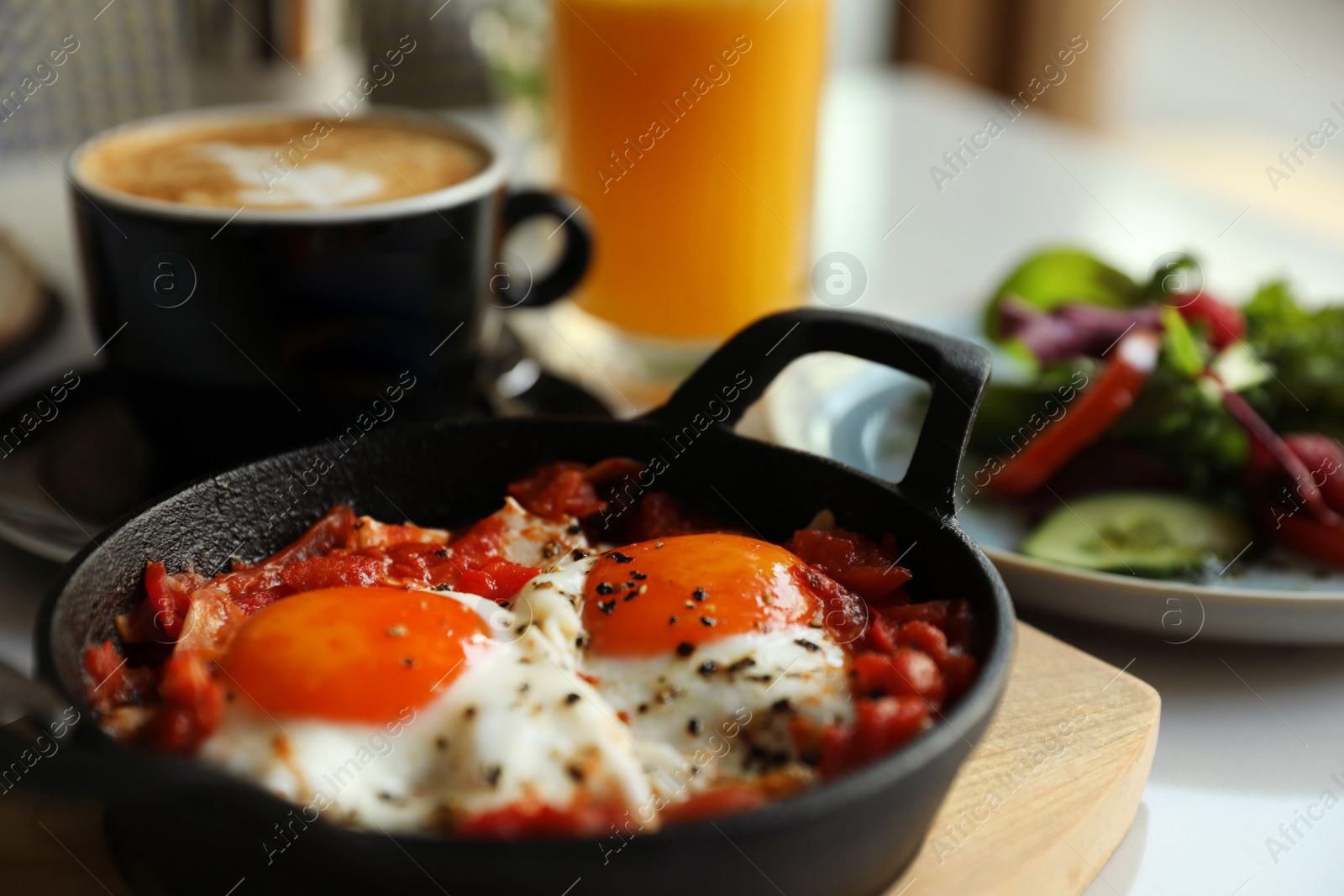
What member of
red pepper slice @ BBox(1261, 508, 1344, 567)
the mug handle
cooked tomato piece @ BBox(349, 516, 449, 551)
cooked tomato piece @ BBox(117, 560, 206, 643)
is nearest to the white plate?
red pepper slice @ BBox(1261, 508, 1344, 567)

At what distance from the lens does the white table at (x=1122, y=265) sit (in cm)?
117

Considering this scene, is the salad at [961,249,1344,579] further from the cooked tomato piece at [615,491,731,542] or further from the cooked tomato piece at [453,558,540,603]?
the cooked tomato piece at [453,558,540,603]

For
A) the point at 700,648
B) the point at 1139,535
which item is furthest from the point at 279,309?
the point at 1139,535

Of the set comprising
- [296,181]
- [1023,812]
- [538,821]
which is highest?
[296,181]

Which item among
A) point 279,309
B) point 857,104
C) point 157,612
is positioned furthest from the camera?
point 857,104

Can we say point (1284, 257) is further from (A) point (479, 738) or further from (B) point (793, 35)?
(A) point (479, 738)

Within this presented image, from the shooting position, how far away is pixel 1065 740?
1.19 meters

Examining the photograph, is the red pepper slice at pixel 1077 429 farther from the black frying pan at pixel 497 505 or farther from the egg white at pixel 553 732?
the egg white at pixel 553 732

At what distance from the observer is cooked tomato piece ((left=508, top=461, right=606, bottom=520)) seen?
1.27 meters

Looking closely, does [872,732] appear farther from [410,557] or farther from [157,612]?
[157,612]

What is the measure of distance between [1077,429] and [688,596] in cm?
91

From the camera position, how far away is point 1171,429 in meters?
1.80

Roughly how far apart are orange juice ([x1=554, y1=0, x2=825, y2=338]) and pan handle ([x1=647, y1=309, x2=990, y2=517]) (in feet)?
2.93

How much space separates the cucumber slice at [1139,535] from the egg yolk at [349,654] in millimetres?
848
